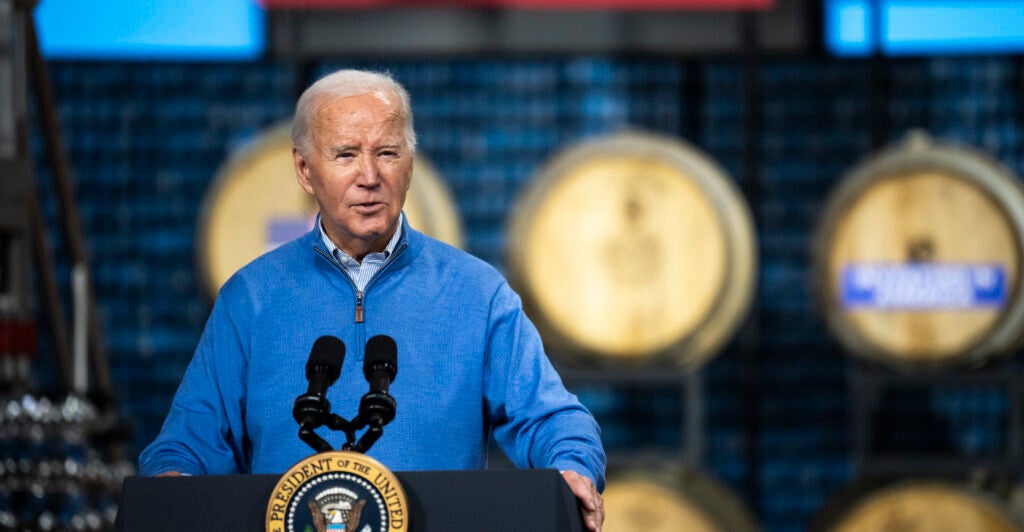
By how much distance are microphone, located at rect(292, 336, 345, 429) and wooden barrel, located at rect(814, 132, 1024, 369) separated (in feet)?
9.32

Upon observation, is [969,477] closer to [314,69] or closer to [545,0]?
[545,0]

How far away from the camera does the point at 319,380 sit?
4.49 feet

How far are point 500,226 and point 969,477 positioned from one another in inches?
70.2

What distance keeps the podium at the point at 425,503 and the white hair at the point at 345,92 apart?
1.39 feet

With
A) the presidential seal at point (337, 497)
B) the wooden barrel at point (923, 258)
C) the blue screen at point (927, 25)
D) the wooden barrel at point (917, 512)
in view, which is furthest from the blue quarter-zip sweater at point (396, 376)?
the blue screen at point (927, 25)

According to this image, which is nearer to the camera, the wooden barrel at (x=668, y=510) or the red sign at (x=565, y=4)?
the wooden barrel at (x=668, y=510)

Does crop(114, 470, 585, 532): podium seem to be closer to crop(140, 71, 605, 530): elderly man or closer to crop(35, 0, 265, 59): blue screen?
crop(140, 71, 605, 530): elderly man

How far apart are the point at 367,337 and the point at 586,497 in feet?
1.00

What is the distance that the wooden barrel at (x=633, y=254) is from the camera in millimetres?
3996

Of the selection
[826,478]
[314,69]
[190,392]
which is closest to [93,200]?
[314,69]

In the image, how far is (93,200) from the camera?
510 centimetres

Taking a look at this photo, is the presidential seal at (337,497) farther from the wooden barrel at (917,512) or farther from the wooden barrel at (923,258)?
the wooden barrel at (923,258)

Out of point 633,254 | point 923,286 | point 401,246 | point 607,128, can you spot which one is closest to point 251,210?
point 633,254

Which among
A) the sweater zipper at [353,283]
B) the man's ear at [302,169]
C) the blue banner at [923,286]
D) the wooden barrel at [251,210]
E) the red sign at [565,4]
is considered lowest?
the blue banner at [923,286]
